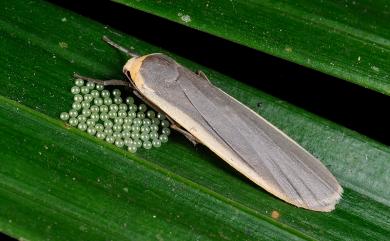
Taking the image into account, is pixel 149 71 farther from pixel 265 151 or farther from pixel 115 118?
pixel 265 151

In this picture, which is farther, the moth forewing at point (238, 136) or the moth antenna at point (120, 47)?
the moth antenna at point (120, 47)

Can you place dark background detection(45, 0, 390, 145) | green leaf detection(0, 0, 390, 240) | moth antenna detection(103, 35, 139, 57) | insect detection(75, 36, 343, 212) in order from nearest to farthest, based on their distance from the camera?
green leaf detection(0, 0, 390, 240), insect detection(75, 36, 343, 212), moth antenna detection(103, 35, 139, 57), dark background detection(45, 0, 390, 145)

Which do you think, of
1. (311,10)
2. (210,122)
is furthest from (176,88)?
(311,10)

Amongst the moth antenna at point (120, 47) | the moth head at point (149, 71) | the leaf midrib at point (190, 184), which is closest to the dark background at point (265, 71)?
the moth antenna at point (120, 47)

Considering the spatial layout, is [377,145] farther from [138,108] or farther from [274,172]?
[138,108]

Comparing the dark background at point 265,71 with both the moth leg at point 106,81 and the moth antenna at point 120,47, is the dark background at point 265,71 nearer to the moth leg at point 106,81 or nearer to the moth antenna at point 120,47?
the moth antenna at point 120,47

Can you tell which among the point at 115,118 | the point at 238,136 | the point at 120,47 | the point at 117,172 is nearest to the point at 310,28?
the point at 238,136

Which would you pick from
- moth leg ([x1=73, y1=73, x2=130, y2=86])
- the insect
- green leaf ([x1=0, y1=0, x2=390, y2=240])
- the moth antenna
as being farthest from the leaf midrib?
the moth antenna

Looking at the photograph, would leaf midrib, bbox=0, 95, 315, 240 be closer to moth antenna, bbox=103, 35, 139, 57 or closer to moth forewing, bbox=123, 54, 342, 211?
moth forewing, bbox=123, 54, 342, 211
